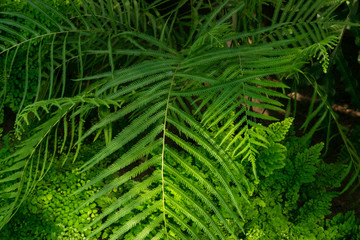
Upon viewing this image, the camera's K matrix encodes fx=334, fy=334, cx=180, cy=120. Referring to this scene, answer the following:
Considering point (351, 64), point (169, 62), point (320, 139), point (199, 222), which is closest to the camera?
point (199, 222)

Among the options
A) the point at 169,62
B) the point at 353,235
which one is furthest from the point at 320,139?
the point at 169,62

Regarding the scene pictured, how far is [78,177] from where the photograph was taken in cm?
109

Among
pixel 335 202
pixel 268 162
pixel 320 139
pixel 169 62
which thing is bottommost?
pixel 335 202

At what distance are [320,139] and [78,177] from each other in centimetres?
116

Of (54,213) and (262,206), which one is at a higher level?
(54,213)

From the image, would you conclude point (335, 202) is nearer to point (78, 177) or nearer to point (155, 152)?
point (155, 152)

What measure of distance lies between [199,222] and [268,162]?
1.63 feet

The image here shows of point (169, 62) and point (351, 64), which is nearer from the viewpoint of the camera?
point (169, 62)

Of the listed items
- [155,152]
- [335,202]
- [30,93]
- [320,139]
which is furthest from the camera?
[320,139]

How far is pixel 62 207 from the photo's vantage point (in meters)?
1.04

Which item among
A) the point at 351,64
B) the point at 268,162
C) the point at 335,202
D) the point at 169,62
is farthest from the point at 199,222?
the point at 351,64

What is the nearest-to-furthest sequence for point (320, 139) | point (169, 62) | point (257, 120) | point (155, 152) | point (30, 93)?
point (169, 62), point (155, 152), point (30, 93), point (257, 120), point (320, 139)

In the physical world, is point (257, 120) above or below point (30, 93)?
below

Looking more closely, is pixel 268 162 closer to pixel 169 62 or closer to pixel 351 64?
pixel 169 62
